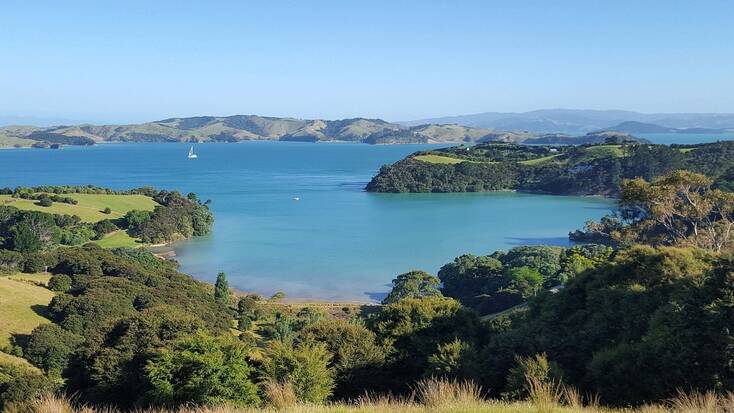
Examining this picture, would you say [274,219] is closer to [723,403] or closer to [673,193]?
[673,193]

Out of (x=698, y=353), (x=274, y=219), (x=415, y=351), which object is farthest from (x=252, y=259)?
(x=698, y=353)

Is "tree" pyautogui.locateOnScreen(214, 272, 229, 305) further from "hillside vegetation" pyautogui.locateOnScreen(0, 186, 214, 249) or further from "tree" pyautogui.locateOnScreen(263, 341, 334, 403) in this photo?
"tree" pyautogui.locateOnScreen(263, 341, 334, 403)

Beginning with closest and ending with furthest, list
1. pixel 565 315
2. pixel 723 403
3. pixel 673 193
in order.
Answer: pixel 723 403, pixel 565 315, pixel 673 193

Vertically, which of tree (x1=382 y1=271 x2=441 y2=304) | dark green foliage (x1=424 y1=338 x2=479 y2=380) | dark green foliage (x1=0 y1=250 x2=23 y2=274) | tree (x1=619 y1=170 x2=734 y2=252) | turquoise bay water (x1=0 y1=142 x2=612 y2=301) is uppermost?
tree (x1=619 y1=170 x2=734 y2=252)

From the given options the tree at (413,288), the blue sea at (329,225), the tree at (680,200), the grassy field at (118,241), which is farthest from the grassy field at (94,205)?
the tree at (680,200)

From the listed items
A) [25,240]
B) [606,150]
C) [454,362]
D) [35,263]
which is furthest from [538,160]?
[454,362]

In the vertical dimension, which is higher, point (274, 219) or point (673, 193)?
point (673, 193)

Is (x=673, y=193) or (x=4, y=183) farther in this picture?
(x=4, y=183)

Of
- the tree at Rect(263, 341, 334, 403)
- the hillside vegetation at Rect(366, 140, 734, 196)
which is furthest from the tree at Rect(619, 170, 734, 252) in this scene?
the hillside vegetation at Rect(366, 140, 734, 196)

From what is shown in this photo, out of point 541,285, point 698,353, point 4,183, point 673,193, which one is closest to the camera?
point 698,353
